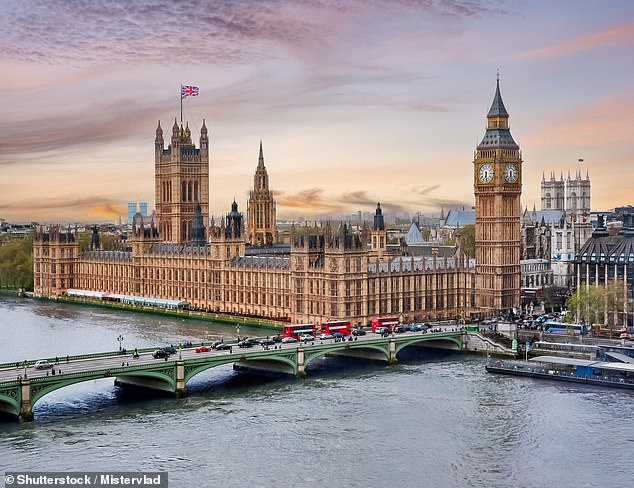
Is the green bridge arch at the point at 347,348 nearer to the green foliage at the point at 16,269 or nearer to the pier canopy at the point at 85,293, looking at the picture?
the pier canopy at the point at 85,293

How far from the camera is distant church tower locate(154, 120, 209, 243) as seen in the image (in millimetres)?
170500

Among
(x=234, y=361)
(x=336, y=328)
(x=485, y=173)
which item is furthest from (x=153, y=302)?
(x=234, y=361)

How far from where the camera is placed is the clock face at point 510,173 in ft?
374

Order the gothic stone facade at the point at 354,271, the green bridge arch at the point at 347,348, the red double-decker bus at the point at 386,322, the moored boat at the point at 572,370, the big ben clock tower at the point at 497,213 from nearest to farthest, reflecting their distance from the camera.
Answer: the moored boat at the point at 572,370, the green bridge arch at the point at 347,348, the red double-decker bus at the point at 386,322, the gothic stone facade at the point at 354,271, the big ben clock tower at the point at 497,213

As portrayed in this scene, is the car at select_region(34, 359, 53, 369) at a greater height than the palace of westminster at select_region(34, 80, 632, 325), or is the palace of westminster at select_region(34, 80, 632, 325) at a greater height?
the palace of westminster at select_region(34, 80, 632, 325)

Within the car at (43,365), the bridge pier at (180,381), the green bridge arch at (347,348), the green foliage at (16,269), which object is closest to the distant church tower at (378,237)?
the green bridge arch at (347,348)

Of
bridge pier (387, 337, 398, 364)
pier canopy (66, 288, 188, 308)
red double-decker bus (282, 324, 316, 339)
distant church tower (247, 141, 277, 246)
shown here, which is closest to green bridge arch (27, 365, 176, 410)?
red double-decker bus (282, 324, 316, 339)

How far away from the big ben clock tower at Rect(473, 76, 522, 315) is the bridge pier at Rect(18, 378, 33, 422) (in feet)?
203

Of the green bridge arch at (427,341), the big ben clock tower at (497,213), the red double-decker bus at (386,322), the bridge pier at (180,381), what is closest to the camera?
the bridge pier at (180,381)

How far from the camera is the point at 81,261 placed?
16112 cm

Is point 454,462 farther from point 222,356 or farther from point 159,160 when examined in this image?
point 159,160

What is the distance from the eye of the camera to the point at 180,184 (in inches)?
6737

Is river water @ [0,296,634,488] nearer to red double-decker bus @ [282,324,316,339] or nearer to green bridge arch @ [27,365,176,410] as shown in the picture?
green bridge arch @ [27,365,176,410]

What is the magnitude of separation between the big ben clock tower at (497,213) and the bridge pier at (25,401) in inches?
2433
